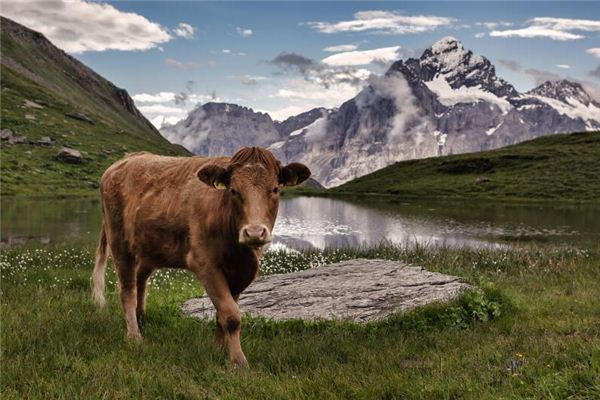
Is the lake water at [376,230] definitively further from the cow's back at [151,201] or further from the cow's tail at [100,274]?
the cow's back at [151,201]

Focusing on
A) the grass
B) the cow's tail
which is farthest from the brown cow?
the cow's tail

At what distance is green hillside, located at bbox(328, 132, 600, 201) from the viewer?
133 meters

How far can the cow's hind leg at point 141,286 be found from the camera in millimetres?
9741

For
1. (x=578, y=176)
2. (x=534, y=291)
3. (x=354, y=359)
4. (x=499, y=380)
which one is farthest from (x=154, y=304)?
(x=578, y=176)

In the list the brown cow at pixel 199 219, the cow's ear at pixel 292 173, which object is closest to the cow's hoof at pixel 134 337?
the brown cow at pixel 199 219

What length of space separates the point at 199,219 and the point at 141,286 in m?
2.98

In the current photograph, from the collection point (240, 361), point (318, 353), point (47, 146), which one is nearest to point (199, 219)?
point (240, 361)

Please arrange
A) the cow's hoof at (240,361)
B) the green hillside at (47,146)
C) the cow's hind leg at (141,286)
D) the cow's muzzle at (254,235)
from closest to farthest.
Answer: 1. the cow's muzzle at (254,235)
2. the cow's hoof at (240,361)
3. the cow's hind leg at (141,286)
4. the green hillside at (47,146)

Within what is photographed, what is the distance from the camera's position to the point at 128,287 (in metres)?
9.91

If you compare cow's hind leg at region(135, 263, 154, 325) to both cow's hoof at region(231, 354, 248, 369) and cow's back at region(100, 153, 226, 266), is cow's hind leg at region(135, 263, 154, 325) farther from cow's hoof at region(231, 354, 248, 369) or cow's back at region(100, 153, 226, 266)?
cow's hoof at region(231, 354, 248, 369)

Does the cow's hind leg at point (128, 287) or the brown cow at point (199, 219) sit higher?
the brown cow at point (199, 219)

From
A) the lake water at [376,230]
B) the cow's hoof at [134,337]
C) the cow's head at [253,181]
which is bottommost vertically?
the lake water at [376,230]

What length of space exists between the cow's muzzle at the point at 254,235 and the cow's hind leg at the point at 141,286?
3.68 meters

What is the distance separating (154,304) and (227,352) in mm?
4855
